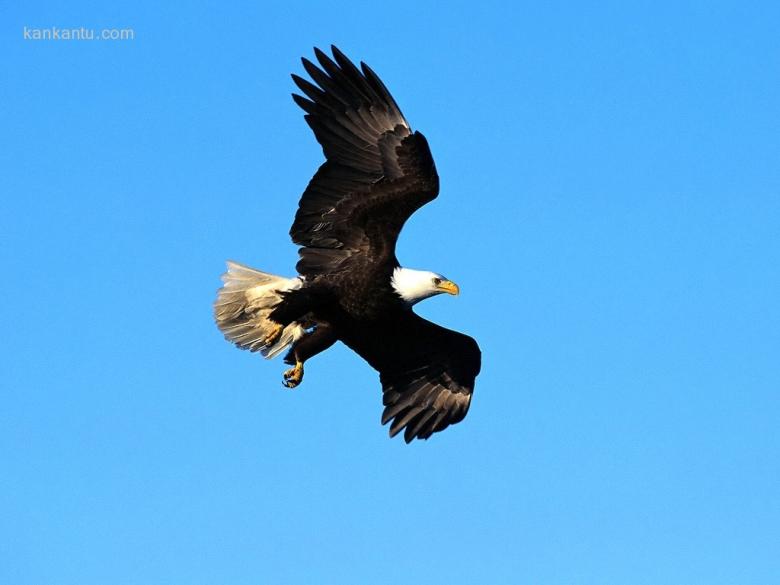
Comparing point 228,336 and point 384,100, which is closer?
point 384,100

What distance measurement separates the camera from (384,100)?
10266mm

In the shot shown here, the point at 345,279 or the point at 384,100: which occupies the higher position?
the point at 384,100

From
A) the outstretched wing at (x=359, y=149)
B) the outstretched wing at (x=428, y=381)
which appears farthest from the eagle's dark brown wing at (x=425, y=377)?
the outstretched wing at (x=359, y=149)

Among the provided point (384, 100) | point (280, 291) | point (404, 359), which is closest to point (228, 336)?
point (280, 291)

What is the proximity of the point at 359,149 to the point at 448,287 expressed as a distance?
117cm

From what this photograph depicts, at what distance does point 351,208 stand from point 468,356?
176 centimetres

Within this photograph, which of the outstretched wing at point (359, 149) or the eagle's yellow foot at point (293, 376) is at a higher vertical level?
the outstretched wing at point (359, 149)

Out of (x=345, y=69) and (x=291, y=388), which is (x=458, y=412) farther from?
(x=345, y=69)

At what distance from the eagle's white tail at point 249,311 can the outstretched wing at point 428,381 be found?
90 cm

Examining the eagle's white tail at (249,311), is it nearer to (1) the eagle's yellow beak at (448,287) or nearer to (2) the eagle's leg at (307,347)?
(2) the eagle's leg at (307,347)

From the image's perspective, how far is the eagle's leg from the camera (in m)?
10.7

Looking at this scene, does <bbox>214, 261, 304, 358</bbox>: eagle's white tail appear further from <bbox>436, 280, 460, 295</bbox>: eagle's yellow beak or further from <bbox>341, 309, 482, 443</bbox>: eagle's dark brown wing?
<bbox>436, 280, 460, 295</bbox>: eagle's yellow beak

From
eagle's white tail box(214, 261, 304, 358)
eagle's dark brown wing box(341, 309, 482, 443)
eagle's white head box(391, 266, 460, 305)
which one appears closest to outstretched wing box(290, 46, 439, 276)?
eagle's white head box(391, 266, 460, 305)

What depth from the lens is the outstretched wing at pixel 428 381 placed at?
446 inches
